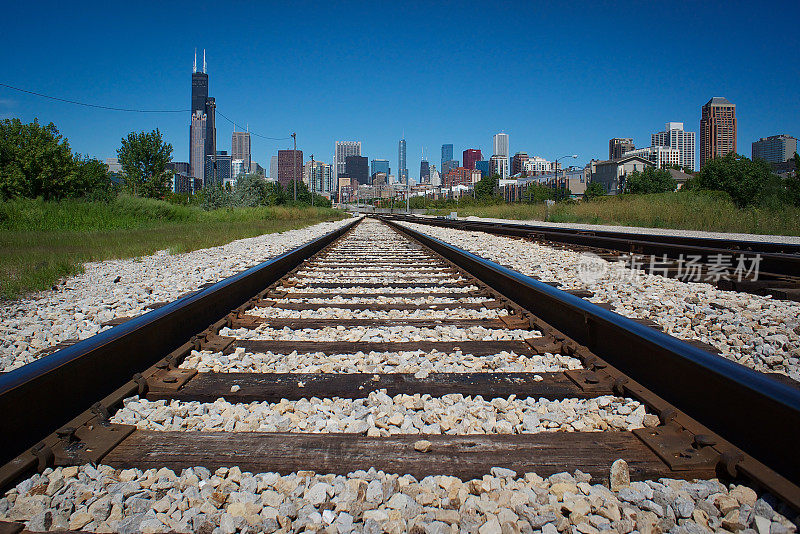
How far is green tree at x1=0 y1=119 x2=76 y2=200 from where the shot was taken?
3180cm

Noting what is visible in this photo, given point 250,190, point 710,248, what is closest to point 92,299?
point 710,248

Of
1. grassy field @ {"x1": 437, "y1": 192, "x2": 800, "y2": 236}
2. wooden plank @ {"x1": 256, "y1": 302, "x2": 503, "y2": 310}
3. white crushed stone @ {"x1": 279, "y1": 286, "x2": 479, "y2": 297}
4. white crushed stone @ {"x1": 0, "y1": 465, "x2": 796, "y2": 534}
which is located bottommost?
white crushed stone @ {"x1": 0, "y1": 465, "x2": 796, "y2": 534}

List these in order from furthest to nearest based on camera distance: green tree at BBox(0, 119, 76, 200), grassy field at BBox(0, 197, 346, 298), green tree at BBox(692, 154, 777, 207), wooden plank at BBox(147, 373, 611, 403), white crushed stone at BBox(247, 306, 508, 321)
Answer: green tree at BBox(692, 154, 777, 207) → green tree at BBox(0, 119, 76, 200) → grassy field at BBox(0, 197, 346, 298) → white crushed stone at BBox(247, 306, 508, 321) → wooden plank at BBox(147, 373, 611, 403)

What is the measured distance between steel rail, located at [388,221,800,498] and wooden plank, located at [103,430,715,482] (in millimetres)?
217

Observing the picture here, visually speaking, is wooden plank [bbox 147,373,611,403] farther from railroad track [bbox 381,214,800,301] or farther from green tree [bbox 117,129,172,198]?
green tree [bbox 117,129,172,198]

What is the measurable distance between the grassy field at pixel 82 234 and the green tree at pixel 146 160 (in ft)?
100

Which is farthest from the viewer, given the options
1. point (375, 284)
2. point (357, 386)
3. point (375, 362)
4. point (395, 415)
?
point (375, 284)

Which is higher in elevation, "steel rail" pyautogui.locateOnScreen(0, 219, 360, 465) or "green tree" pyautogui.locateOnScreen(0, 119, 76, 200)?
"green tree" pyautogui.locateOnScreen(0, 119, 76, 200)

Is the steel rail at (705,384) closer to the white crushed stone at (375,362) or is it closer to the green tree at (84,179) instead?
the white crushed stone at (375,362)

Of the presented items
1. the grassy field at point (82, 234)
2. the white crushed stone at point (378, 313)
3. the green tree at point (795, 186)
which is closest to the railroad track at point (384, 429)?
the white crushed stone at point (378, 313)

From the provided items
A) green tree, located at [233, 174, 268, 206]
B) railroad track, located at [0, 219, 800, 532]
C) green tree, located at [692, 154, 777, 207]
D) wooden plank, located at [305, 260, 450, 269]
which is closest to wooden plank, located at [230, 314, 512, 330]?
railroad track, located at [0, 219, 800, 532]

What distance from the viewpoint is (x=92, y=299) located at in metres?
4.89

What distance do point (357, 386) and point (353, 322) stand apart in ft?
4.71

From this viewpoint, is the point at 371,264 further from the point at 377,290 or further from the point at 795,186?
Result: the point at 795,186
